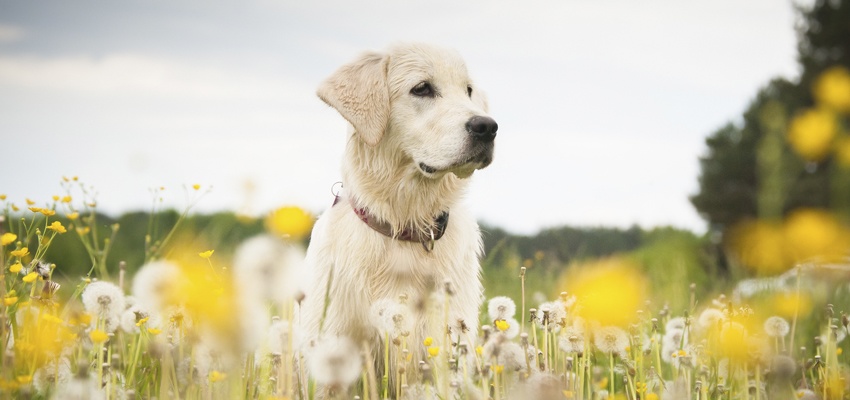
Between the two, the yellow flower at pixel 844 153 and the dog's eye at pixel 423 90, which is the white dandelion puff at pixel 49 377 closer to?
the dog's eye at pixel 423 90

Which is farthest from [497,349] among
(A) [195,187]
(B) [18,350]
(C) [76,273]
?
(C) [76,273]

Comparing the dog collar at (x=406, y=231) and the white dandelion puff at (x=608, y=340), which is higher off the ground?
the dog collar at (x=406, y=231)

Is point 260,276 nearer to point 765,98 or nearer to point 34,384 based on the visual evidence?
point 34,384

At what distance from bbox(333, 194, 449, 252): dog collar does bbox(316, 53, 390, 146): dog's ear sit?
16.8 inches

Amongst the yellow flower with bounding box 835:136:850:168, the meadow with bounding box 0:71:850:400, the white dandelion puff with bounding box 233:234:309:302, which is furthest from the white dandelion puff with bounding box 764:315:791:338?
the white dandelion puff with bounding box 233:234:309:302

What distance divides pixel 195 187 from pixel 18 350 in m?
1.94

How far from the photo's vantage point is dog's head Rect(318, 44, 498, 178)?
3768mm

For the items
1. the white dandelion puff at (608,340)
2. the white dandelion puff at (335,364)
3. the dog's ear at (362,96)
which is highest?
the dog's ear at (362,96)

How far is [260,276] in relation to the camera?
204 cm

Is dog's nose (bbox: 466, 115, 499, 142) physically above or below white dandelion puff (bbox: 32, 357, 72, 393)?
above

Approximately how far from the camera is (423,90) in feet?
13.6

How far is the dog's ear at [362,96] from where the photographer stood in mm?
3982

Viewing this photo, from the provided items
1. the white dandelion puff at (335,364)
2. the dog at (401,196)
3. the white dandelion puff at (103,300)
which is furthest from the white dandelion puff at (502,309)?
the white dandelion puff at (103,300)

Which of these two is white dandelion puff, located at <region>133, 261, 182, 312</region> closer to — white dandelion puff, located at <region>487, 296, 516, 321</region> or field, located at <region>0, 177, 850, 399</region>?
field, located at <region>0, 177, 850, 399</region>
